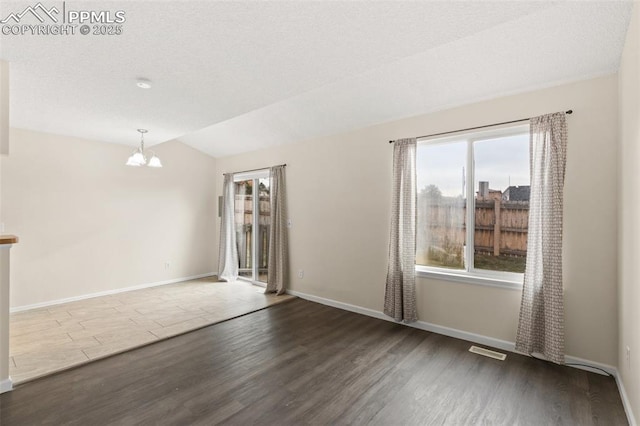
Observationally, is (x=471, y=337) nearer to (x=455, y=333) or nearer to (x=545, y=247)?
(x=455, y=333)

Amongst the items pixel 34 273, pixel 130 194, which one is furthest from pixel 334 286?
pixel 34 273

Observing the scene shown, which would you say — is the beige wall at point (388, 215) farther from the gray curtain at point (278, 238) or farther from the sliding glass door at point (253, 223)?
the sliding glass door at point (253, 223)

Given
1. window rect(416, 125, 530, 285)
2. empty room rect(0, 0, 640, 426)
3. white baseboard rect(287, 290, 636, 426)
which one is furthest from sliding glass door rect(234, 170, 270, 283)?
window rect(416, 125, 530, 285)

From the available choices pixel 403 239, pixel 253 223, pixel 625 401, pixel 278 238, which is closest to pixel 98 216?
pixel 253 223

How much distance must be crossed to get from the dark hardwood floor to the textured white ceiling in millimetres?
2554

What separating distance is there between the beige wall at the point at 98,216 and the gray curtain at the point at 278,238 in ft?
6.75

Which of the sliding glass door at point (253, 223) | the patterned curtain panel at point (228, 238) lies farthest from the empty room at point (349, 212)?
the patterned curtain panel at point (228, 238)

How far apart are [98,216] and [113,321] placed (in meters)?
2.03

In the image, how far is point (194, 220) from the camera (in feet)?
20.5

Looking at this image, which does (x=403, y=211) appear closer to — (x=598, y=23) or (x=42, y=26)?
(x=598, y=23)

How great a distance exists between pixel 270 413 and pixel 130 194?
15.6ft

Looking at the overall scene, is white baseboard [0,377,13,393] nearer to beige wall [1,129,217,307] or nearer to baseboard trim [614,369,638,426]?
beige wall [1,129,217,307]

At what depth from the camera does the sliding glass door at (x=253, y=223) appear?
18.7 feet

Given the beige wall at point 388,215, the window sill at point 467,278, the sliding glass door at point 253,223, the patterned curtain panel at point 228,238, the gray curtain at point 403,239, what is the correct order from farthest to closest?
1. the patterned curtain panel at point 228,238
2. the sliding glass door at point 253,223
3. the gray curtain at point 403,239
4. the window sill at point 467,278
5. the beige wall at point 388,215
